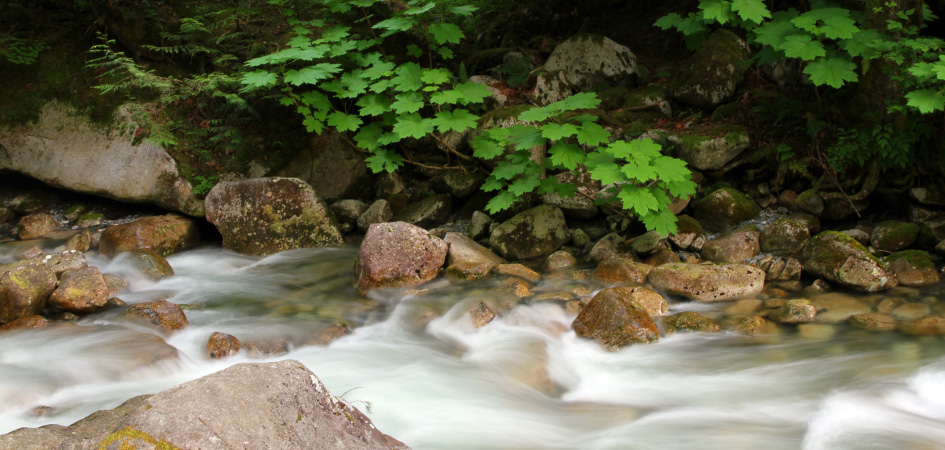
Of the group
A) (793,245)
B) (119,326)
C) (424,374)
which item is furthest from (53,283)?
(793,245)

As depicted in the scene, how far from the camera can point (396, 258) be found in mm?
6355

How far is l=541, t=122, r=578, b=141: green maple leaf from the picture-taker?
576 centimetres

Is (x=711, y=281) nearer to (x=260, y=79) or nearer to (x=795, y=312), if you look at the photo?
(x=795, y=312)

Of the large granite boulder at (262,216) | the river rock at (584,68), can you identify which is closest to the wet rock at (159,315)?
the large granite boulder at (262,216)

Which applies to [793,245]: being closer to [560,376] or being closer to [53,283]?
[560,376]

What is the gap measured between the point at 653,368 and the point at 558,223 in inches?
111

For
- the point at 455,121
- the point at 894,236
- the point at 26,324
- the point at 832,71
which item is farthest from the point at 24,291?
the point at 894,236

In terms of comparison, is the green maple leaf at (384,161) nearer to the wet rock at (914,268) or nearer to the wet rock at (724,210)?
the wet rock at (724,210)

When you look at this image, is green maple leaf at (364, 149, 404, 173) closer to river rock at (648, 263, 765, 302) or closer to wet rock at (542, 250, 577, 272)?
wet rock at (542, 250, 577, 272)

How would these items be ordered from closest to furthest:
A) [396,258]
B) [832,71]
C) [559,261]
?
[832,71] → [396,258] → [559,261]

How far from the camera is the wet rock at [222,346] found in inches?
182

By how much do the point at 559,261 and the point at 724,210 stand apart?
197 cm

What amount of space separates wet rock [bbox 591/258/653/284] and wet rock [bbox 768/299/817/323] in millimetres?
1300

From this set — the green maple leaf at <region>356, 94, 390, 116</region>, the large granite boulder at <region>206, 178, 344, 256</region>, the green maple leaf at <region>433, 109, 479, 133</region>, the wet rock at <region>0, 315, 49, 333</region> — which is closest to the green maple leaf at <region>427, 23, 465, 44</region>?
the green maple leaf at <region>356, 94, 390, 116</region>
